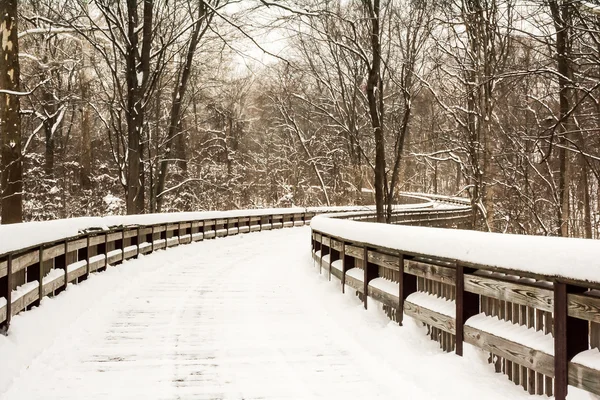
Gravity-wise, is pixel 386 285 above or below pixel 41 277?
below

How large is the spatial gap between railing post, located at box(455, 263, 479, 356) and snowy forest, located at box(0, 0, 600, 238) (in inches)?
154

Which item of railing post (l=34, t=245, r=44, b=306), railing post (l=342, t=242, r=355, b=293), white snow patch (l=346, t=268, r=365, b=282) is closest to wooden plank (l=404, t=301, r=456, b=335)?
white snow patch (l=346, t=268, r=365, b=282)

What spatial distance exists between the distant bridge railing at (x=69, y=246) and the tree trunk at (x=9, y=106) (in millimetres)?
2469

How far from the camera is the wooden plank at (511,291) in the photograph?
15.0 feet

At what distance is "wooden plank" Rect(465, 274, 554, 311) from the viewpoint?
4.58 meters

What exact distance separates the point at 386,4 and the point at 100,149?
2885 centimetres

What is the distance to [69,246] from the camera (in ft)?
32.9

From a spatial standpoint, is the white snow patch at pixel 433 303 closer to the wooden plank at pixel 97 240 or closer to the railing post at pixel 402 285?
the railing post at pixel 402 285

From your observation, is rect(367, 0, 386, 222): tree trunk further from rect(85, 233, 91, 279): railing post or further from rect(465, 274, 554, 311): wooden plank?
rect(465, 274, 554, 311): wooden plank

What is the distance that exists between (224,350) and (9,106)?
→ 31.2 feet

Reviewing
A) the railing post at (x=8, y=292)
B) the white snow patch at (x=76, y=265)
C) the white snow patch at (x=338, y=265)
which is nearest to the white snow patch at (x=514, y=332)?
the white snow patch at (x=338, y=265)

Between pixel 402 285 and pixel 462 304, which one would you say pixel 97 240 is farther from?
pixel 462 304

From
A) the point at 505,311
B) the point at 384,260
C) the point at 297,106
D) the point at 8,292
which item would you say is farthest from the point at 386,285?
the point at 297,106

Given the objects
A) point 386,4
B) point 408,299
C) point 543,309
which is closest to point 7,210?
point 408,299
